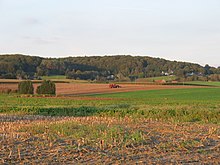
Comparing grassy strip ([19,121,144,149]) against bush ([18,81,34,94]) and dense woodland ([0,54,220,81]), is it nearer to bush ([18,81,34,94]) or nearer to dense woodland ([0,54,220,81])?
bush ([18,81,34,94])

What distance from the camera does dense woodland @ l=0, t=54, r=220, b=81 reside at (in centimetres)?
11600

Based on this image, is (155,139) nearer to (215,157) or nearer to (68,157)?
(215,157)

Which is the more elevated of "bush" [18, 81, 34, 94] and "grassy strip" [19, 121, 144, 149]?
"grassy strip" [19, 121, 144, 149]

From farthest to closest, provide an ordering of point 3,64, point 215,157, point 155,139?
point 3,64 < point 155,139 < point 215,157

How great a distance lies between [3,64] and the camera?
4407 inches

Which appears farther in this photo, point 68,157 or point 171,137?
point 171,137

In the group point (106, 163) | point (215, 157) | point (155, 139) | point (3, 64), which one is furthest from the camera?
point (3, 64)

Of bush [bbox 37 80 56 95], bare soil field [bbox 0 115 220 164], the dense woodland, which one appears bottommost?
bush [bbox 37 80 56 95]

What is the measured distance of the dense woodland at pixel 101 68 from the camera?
116 meters

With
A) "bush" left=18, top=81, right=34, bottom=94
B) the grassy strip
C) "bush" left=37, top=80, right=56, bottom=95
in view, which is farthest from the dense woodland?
the grassy strip

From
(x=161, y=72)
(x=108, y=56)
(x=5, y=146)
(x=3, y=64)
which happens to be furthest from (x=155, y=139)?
(x=108, y=56)

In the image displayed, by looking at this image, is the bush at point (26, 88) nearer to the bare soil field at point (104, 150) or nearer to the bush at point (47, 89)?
the bush at point (47, 89)

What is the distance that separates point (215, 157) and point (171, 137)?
9.54 feet

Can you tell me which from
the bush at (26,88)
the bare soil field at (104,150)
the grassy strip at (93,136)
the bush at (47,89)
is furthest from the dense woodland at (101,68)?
the bare soil field at (104,150)
